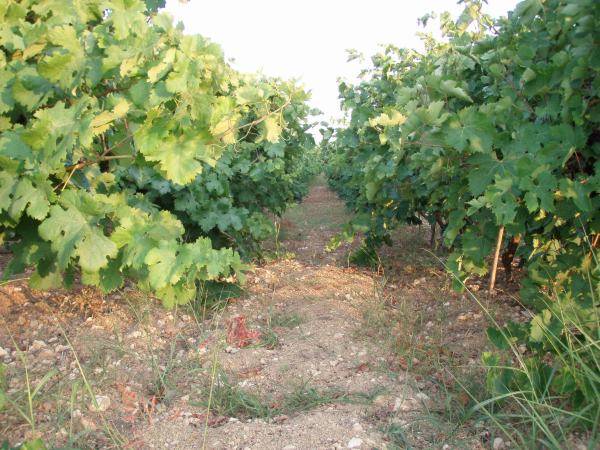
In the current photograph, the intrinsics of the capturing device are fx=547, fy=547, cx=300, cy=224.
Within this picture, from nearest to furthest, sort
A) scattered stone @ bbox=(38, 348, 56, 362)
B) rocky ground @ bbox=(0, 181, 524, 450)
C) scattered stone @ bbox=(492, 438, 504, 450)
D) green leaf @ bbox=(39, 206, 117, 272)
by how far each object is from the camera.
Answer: green leaf @ bbox=(39, 206, 117, 272)
scattered stone @ bbox=(492, 438, 504, 450)
rocky ground @ bbox=(0, 181, 524, 450)
scattered stone @ bbox=(38, 348, 56, 362)

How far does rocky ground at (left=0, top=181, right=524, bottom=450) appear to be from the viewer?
2.21m

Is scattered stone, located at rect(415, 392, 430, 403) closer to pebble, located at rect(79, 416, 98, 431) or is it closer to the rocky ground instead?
the rocky ground

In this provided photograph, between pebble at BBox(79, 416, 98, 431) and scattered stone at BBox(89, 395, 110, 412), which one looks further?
scattered stone at BBox(89, 395, 110, 412)

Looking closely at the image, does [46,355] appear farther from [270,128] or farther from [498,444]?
[498,444]

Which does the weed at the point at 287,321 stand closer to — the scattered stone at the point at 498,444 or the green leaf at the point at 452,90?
the scattered stone at the point at 498,444

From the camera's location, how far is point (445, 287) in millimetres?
4055

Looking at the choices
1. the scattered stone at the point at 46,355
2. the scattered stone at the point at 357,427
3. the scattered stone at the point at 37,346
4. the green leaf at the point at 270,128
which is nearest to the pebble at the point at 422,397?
the scattered stone at the point at 357,427

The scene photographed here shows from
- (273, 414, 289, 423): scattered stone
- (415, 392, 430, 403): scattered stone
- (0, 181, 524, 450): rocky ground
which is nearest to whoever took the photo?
(0, 181, 524, 450): rocky ground

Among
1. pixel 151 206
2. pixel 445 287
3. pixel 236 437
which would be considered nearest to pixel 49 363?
pixel 151 206

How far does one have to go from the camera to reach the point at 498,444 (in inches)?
A: 81.9

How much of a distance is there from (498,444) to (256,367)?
1337 millimetres

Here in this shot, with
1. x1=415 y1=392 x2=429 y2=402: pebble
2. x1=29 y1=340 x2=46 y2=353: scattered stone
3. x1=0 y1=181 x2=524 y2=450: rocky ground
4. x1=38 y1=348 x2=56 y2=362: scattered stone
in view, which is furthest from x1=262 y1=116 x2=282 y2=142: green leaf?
x1=29 y1=340 x2=46 y2=353: scattered stone

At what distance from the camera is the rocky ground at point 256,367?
7.27ft

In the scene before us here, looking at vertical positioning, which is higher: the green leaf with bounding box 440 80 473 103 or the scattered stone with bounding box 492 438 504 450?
the green leaf with bounding box 440 80 473 103
